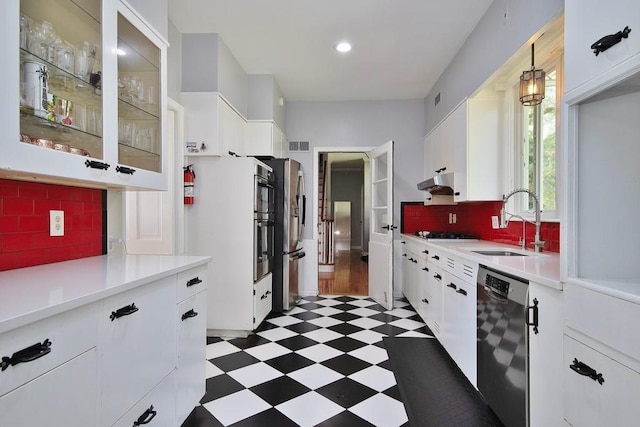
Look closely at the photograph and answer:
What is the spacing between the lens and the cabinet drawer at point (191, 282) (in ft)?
5.21

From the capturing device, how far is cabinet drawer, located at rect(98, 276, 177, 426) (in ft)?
3.59

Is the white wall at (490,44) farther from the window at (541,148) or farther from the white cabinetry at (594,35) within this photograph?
the white cabinetry at (594,35)

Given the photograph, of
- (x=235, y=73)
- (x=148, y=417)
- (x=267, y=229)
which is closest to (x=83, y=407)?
(x=148, y=417)

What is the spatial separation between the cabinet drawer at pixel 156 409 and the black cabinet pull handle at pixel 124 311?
1.20 ft

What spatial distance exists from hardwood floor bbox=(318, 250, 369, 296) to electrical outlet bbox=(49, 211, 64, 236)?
11.7ft

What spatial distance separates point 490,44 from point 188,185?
9.02ft

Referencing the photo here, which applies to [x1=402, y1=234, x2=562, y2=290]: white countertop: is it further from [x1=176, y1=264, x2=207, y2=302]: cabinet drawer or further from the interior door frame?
the interior door frame

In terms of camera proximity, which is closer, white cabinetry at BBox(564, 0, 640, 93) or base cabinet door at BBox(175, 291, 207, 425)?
white cabinetry at BBox(564, 0, 640, 93)

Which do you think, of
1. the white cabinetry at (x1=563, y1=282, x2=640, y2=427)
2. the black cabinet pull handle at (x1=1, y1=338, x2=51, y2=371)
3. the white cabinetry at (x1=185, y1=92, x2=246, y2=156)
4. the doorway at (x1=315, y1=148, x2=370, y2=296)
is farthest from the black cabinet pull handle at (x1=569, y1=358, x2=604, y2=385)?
the doorway at (x1=315, y1=148, x2=370, y2=296)

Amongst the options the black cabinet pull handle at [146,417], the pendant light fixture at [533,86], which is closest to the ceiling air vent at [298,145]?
the pendant light fixture at [533,86]

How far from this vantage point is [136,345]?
1.25 metres

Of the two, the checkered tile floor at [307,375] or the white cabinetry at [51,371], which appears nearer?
the white cabinetry at [51,371]

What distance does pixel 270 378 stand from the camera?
7.36ft

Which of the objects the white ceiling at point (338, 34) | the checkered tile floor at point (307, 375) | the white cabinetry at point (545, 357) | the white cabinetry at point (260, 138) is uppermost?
the white ceiling at point (338, 34)
